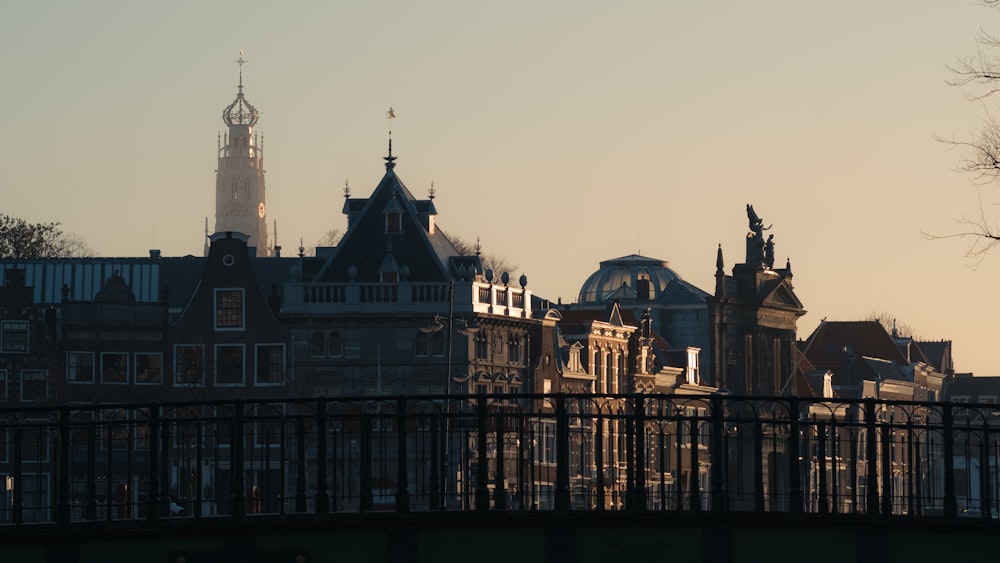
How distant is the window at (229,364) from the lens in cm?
8394

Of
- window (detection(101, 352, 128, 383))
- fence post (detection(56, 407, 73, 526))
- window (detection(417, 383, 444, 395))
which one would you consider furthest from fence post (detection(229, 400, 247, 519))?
window (detection(417, 383, 444, 395))

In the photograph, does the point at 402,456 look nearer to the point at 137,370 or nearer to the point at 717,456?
the point at 717,456

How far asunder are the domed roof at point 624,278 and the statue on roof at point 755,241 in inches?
178

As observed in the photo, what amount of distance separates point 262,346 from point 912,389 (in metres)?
77.1

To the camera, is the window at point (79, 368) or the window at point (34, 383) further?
the window at point (79, 368)

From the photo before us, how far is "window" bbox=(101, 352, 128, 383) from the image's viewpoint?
84438 millimetres

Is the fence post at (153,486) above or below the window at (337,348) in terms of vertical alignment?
below

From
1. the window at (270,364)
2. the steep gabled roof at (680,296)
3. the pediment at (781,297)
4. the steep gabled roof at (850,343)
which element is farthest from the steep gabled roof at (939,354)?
the window at (270,364)

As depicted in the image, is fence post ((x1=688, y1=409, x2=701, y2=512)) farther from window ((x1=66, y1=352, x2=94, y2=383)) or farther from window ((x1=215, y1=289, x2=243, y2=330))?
window ((x1=66, y1=352, x2=94, y2=383))

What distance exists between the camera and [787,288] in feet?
444

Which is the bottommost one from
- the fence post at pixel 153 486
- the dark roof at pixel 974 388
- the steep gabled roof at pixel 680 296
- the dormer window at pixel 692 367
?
the fence post at pixel 153 486

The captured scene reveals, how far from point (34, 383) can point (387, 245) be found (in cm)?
1454

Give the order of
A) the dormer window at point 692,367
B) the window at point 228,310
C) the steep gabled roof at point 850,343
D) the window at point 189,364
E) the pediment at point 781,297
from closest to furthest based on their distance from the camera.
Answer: the window at point 189,364
the window at point 228,310
the dormer window at point 692,367
the pediment at point 781,297
the steep gabled roof at point 850,343

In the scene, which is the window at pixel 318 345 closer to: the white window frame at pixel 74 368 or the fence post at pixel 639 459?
the white window frame at pixel 74 368
